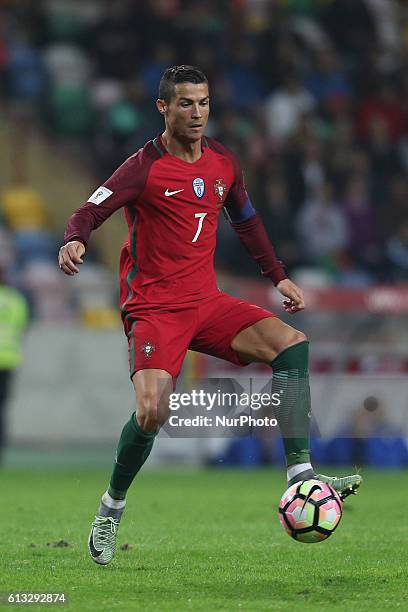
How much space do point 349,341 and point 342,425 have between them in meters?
1.13

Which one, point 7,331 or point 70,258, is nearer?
point 70,258

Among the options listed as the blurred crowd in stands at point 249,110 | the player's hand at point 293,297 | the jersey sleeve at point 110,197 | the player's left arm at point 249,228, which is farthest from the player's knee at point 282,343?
the blurred crowd in stands at point 249,110

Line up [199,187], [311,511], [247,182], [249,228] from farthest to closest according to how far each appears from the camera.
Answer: [247,182], [249,228], [199,187], [311,511]

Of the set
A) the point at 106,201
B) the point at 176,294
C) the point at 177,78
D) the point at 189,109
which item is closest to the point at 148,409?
the point at 176,294

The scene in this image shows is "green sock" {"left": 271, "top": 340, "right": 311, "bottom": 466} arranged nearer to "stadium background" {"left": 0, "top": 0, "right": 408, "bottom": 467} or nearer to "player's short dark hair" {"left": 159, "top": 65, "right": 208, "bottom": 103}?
"player's short dark hair" {"left": 159, "top": 65, "right": 208, "bottom": 103}

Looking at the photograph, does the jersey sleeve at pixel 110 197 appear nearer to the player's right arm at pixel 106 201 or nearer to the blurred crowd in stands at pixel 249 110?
the player's right arm at pixel 106 201

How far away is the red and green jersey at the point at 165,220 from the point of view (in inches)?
243

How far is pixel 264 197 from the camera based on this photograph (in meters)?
15.6

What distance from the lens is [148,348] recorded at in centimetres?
608

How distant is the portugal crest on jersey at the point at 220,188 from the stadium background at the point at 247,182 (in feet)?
23.2

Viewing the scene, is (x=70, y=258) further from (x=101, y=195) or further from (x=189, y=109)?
(x=189, y=109)

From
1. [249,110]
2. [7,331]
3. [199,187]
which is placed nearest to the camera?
A: [199,187]

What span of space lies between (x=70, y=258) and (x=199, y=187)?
0.86 m

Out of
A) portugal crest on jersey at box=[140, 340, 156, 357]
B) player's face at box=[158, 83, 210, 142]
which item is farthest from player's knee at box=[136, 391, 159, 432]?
player's face at box=[158, 83, 210, 142]
